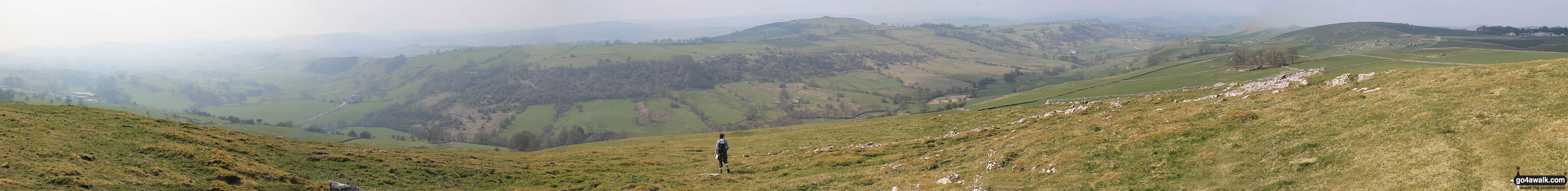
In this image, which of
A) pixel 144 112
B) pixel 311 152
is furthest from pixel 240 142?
pixel 144 112

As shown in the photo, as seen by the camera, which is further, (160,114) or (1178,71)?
(160,114)

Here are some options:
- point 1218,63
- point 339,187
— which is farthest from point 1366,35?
point 339,187

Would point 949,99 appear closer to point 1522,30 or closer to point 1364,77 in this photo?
point 1364,77

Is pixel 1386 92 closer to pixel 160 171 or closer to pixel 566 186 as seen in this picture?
pixel 566 186

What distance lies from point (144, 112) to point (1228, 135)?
270396mm

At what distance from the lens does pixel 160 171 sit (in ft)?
66.0

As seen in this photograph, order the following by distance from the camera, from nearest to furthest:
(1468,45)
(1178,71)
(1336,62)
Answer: (1336,62), (1468,45), (1178,71)

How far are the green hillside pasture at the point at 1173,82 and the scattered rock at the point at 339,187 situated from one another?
101805 millimetres

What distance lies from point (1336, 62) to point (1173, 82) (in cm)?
2266

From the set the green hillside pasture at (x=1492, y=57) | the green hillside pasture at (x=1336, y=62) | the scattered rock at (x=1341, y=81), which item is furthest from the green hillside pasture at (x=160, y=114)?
the green hillside pasture at (x=1492, y=57)

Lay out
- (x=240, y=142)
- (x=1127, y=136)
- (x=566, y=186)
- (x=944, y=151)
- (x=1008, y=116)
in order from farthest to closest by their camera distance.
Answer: (x=1008, y=116) → (x=944, y=151) → (x=240, y=142) → (x=566, y=186) → (x=1127, y=136)

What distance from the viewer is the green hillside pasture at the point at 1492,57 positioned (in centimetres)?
7894

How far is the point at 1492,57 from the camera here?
84.4 metres
